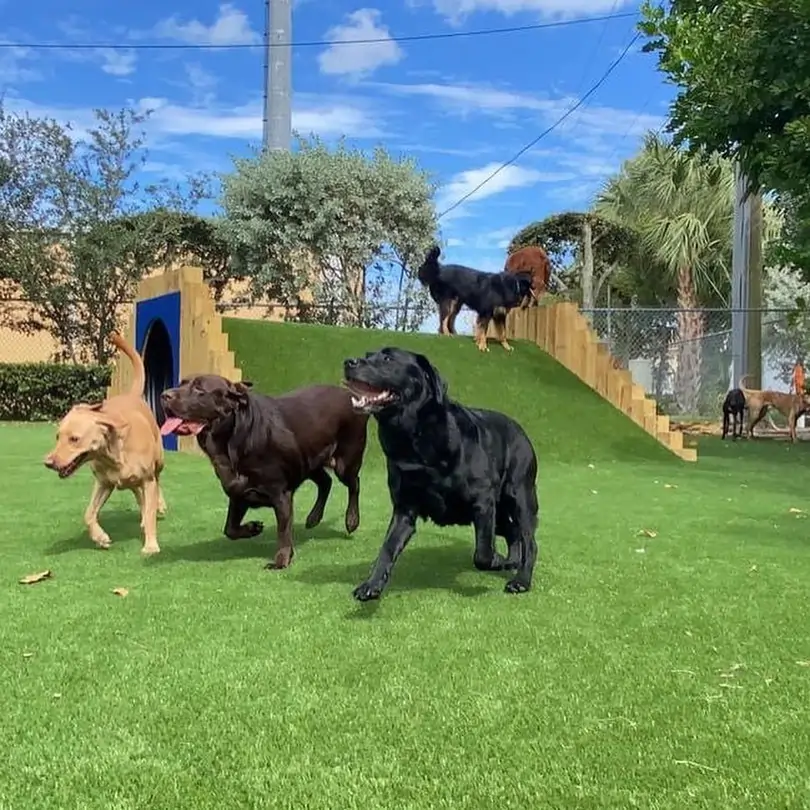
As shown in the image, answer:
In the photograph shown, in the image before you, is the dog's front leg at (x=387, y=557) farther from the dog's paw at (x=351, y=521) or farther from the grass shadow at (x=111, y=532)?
the grass shadow at (x=111, y=532)

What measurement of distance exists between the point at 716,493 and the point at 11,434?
10.3m

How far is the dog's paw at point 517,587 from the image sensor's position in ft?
14.5

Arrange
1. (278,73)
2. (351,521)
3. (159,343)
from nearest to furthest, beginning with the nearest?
(351,521), (159,343), (278,73)

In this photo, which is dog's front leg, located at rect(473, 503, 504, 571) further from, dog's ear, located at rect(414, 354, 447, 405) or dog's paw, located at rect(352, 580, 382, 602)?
dog's paw, located at rect(352, 580, 382, 602)

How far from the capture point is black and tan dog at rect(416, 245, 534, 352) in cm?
1305

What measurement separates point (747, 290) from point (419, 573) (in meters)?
15.7

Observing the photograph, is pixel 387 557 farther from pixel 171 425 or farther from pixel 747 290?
pixel 747 290

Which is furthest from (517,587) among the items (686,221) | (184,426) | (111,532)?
(686,221)

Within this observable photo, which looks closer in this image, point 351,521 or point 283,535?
point 283,535

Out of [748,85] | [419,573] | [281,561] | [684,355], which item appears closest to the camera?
[419,573]

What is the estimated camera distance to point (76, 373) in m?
18.5

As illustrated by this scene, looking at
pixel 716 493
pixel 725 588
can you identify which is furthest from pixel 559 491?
pixel 725 588

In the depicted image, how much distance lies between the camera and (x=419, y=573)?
4887mm

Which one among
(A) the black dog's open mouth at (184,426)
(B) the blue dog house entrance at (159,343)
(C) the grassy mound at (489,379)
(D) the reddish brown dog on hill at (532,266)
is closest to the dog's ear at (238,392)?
(A) the black dog's open mouth at (184,426)
